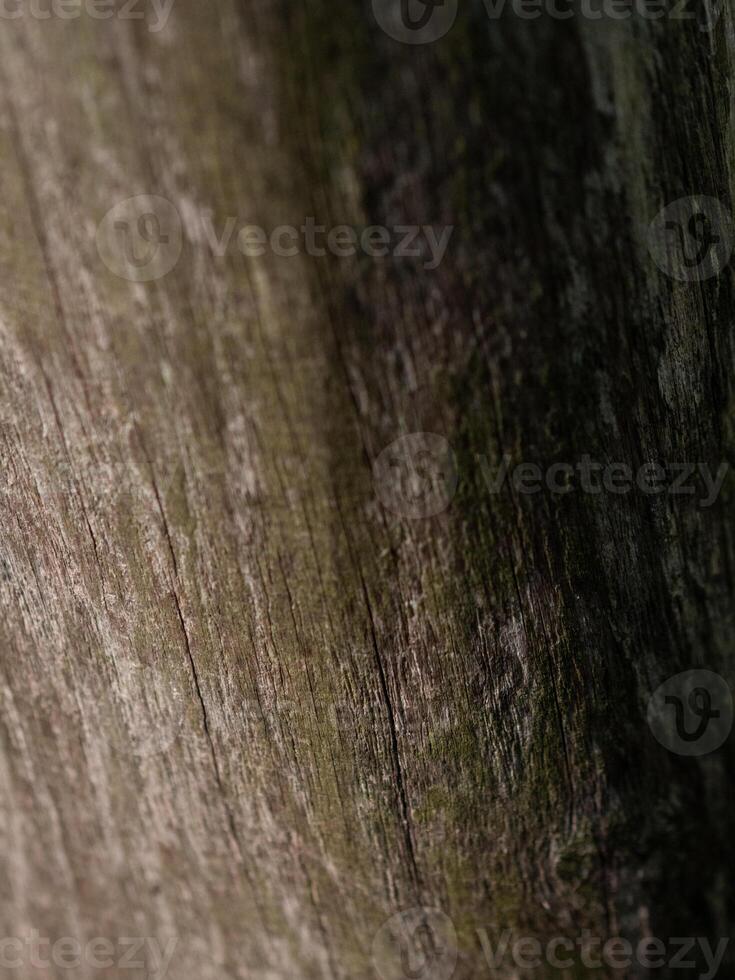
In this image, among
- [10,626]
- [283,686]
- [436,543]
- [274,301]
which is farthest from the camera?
[10,626]

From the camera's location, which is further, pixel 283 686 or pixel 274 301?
pixel 283 686

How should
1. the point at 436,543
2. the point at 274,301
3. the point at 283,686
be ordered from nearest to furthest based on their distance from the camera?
1. the point at 274,301
2. the point at 436,543
3. the point at 283,686

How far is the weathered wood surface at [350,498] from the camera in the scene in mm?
1172

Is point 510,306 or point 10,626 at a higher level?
point 510,306

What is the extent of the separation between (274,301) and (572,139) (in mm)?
542

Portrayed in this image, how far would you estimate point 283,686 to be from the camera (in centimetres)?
152

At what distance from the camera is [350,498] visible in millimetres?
1351

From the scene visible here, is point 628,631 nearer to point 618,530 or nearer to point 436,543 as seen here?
point 618,530

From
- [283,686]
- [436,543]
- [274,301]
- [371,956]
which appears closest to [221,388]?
[274,301]

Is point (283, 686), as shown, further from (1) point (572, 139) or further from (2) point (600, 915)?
(1) point (572, 139)

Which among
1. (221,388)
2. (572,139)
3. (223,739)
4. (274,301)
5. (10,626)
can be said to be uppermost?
(572,139)

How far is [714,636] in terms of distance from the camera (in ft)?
5.66

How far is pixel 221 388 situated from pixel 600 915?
4.49 ft

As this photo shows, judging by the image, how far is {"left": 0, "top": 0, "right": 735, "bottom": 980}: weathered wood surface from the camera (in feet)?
3.84
